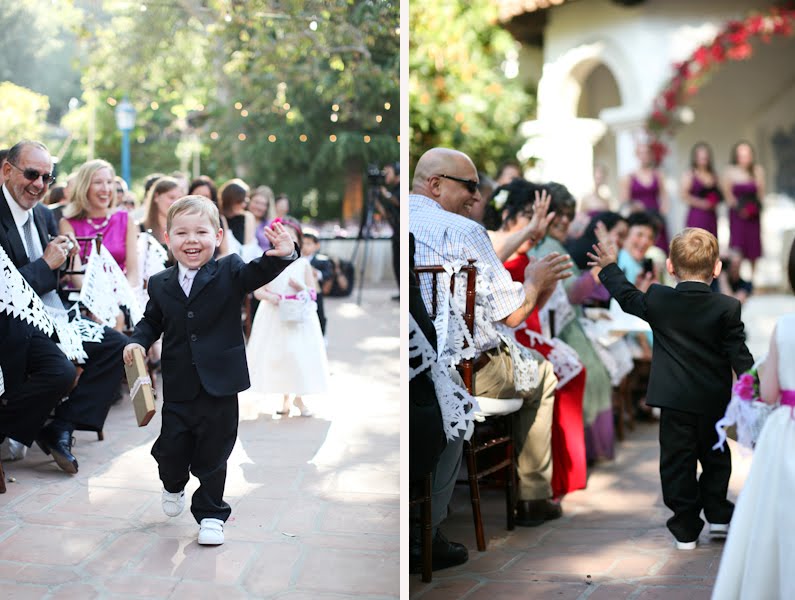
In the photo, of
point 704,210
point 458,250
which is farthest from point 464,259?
point 704,210

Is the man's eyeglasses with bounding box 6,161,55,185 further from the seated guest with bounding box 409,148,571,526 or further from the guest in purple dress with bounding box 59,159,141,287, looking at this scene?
the seated guest with bounding box 409,148,571,526

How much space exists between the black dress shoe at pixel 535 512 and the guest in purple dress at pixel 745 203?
23.0 ft

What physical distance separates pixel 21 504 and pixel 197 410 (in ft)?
2.07

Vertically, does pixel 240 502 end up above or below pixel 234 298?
below

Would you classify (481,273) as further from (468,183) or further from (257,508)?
(257,508)

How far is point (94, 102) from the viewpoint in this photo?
3.93 meters

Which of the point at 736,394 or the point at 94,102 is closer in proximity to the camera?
the point at 736,394

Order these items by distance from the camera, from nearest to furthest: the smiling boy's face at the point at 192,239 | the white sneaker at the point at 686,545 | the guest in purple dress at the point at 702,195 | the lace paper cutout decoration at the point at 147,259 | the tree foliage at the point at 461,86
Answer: the smiling boy's face at the point at 192,239
the lace paper cutout decoration at the point at 147,259
the white sneaker at the point at 686,545
the guest in purple dress at the point at 702,195
the tree foliage at the point at 461,86

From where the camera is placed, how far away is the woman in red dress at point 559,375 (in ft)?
15.5

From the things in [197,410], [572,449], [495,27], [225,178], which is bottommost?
[572,449]

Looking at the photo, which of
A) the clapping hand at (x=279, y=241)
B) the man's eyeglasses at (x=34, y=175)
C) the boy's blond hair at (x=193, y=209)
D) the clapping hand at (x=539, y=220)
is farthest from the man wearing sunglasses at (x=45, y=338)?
the clapping hand at (x=539, y=220)

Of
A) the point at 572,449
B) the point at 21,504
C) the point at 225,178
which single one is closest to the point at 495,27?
the point at 572,449

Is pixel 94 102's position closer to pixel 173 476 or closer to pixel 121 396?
pixel 121 396

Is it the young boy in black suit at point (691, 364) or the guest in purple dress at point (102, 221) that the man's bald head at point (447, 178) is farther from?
the guest in purple dress at point (102, 221)
